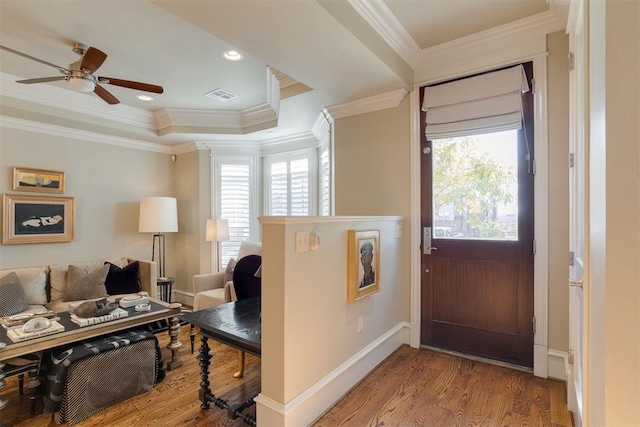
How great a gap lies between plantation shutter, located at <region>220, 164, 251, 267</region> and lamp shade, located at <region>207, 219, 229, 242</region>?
0.42 m

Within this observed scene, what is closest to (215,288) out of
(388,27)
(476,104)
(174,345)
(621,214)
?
(174,345)

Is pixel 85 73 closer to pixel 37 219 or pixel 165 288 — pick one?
pixel 37 219

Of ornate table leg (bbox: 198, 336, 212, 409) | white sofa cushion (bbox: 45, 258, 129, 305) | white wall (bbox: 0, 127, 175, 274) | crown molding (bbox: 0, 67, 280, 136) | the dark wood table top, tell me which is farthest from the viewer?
white wall (bbox: 0, 127, 175, 274)

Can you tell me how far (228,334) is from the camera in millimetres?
1857

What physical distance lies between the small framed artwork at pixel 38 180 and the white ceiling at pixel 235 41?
2.16ft

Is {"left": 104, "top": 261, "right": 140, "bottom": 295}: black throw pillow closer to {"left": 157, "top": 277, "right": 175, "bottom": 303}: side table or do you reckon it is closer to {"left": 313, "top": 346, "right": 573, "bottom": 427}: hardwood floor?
{"left": 157, "top": 277, "right": 175, "bottom": 303}: side table

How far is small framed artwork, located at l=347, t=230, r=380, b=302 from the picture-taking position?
2199mm

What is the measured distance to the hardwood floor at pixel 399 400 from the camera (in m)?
1.93

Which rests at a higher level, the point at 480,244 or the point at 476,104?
the point at 476,104

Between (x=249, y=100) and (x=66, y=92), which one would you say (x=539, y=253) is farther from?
(x=66, y=92)

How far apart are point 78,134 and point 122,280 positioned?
205 cm

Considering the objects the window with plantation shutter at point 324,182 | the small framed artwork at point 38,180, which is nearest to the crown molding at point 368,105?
the window with plantation shutter at point 324,182

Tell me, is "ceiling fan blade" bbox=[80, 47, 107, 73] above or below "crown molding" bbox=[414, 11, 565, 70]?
below

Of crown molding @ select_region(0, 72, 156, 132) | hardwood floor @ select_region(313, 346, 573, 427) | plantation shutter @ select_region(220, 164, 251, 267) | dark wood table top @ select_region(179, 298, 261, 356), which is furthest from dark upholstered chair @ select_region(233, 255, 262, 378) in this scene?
crown molding @ select_region(0, 72, 156, 132)
